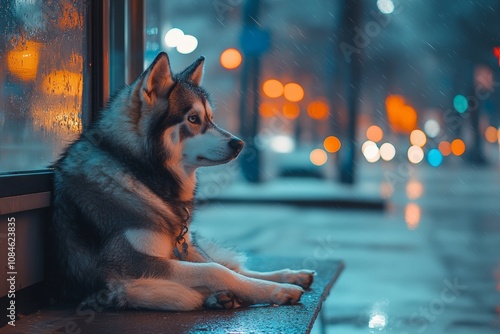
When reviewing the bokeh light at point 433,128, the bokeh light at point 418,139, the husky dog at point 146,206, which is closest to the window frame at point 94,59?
the husky dog at point 146,206

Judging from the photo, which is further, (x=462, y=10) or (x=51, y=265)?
(x=462, y=10)

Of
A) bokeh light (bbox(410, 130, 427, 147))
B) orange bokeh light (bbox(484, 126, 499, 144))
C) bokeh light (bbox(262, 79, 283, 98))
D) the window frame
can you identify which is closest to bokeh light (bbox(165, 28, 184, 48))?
the window frame

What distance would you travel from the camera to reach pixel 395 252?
1203 cm

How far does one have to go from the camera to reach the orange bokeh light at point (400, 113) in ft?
206

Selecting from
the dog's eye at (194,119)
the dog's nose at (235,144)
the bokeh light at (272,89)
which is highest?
the bokeh light at (272,89)

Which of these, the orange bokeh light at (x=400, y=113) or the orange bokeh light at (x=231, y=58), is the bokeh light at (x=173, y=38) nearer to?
the orange bokeh light at (x=231, y=58)

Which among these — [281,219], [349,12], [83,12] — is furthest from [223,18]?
[83,12]

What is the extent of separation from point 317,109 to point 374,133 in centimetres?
1684

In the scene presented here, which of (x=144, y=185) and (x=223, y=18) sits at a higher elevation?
(x=223, y=18)

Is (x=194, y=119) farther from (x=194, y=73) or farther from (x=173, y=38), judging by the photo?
(x=173, y=38)

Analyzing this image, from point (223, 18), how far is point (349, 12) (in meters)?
9.73

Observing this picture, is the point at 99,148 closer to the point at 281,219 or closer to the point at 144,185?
the point at 144,185

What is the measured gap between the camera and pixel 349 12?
24.8m

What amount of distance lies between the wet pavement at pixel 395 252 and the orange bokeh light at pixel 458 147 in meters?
45.3
